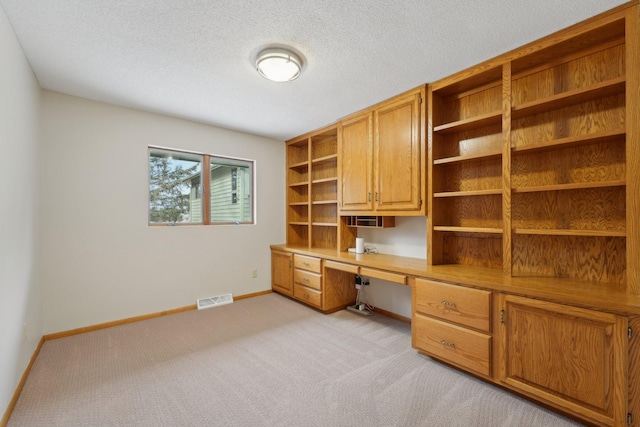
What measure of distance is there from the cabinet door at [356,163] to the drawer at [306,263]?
Answer: 2.42 ft

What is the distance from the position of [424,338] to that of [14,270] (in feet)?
9.75

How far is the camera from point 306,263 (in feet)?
12.0

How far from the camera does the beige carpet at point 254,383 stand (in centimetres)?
169

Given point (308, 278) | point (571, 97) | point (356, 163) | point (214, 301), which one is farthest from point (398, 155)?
point (214, 301)

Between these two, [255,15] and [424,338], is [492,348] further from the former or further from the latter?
[255,15]

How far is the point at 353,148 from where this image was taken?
334 cm

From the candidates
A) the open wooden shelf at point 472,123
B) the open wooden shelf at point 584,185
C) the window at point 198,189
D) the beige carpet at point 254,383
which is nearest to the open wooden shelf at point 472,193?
the open wooden shelf at point 584,185

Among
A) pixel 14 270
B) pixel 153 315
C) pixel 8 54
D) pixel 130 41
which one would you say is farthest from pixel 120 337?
pixel 130 41

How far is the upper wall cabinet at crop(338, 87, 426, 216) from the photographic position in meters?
2.68

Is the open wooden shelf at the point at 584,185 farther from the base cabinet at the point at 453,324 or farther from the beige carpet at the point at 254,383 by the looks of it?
the beige carpet at the point at 254,383

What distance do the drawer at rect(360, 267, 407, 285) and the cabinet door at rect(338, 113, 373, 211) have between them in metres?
0.70

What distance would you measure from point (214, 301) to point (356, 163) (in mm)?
2562

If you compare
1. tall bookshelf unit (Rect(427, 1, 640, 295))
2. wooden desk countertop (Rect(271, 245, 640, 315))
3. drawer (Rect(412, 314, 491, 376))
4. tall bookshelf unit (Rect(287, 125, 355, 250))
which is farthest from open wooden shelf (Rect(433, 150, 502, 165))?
tall bookshelf unit (Rect(287, 125, 355, 250))

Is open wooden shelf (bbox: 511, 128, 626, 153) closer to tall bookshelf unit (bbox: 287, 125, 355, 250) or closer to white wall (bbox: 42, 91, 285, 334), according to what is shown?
tall bookshelf unit (bbox: 287, 125, 355, 250)
